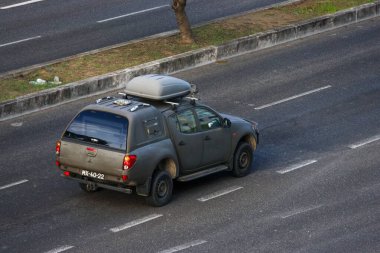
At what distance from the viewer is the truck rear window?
15.6 metres

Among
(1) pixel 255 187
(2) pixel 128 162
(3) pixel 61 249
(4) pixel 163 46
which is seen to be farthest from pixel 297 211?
(4) pixel 163 46

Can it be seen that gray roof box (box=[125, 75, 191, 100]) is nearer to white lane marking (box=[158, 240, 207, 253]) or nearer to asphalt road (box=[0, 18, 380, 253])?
asphalt road (box=[0, 18, 380, 253])

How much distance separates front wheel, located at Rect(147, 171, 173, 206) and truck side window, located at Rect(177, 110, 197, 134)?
85 centimetres

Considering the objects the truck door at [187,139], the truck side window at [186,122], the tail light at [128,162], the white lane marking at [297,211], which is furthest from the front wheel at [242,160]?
the tail light at [128,162]

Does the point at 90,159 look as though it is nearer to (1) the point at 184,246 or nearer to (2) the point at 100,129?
(2) the point at 100,129

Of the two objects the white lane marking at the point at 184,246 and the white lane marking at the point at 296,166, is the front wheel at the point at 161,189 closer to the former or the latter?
the white lane marking at the point at 184,246

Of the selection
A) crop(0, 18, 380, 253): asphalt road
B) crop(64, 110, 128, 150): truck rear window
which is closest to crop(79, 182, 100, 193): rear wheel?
crop(0, 18, 380, 253): asphalt road

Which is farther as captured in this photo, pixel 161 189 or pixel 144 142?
pixel 161 189

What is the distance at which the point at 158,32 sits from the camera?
84.0 feet

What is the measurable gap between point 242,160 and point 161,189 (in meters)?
2.11

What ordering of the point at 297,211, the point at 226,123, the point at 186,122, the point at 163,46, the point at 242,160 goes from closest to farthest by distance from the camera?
the point at 297,211 < the point at 186,122 < the point at 226,123 < the point at 242,160 < the point at 163,46

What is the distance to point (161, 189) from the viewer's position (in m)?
16.0

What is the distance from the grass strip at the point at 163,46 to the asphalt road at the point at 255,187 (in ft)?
2.84

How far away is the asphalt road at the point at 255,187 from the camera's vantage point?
14.7m
